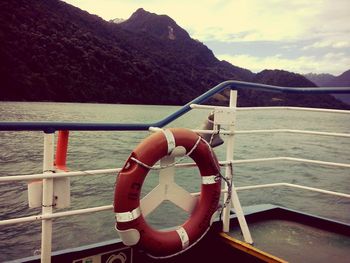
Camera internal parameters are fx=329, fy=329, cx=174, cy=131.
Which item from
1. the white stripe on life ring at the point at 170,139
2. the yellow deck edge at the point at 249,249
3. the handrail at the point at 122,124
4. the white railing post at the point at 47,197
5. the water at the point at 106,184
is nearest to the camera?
the handrail at the point at 122,124

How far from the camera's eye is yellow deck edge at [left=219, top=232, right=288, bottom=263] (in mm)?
1824

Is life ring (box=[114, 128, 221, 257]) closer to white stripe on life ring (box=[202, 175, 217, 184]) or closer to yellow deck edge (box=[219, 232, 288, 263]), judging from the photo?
white stripe on life ring (box=[202, 175, 217, 184])

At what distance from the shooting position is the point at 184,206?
186 cm

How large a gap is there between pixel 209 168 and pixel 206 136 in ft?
0.97

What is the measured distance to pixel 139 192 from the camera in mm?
1618

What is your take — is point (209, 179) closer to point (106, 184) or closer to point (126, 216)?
point (126, 216)

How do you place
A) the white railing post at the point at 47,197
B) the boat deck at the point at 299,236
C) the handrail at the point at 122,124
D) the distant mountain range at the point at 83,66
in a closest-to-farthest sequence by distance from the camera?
the handrail at the point at 122,124
the white railing post at the point at 47,197
the boat deck at the point at 299,236
the distant mountain range at the point at 83,66

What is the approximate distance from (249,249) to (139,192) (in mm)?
781

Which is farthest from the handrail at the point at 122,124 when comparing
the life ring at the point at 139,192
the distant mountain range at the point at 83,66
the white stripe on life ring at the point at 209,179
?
the distant mountain range at the point at 83,66

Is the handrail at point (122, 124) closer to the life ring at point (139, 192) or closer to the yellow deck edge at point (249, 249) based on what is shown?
the life ring at point (139, 192)

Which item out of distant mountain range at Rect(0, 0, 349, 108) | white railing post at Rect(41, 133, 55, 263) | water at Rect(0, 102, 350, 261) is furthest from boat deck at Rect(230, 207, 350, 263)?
Answer: distant mountain range at Rect(0, 0, 349, 108)

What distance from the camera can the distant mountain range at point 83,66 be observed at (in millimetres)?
67312

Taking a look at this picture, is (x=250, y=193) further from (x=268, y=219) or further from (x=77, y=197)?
(x=268, y=219)

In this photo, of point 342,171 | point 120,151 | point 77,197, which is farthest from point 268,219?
point 120,151
